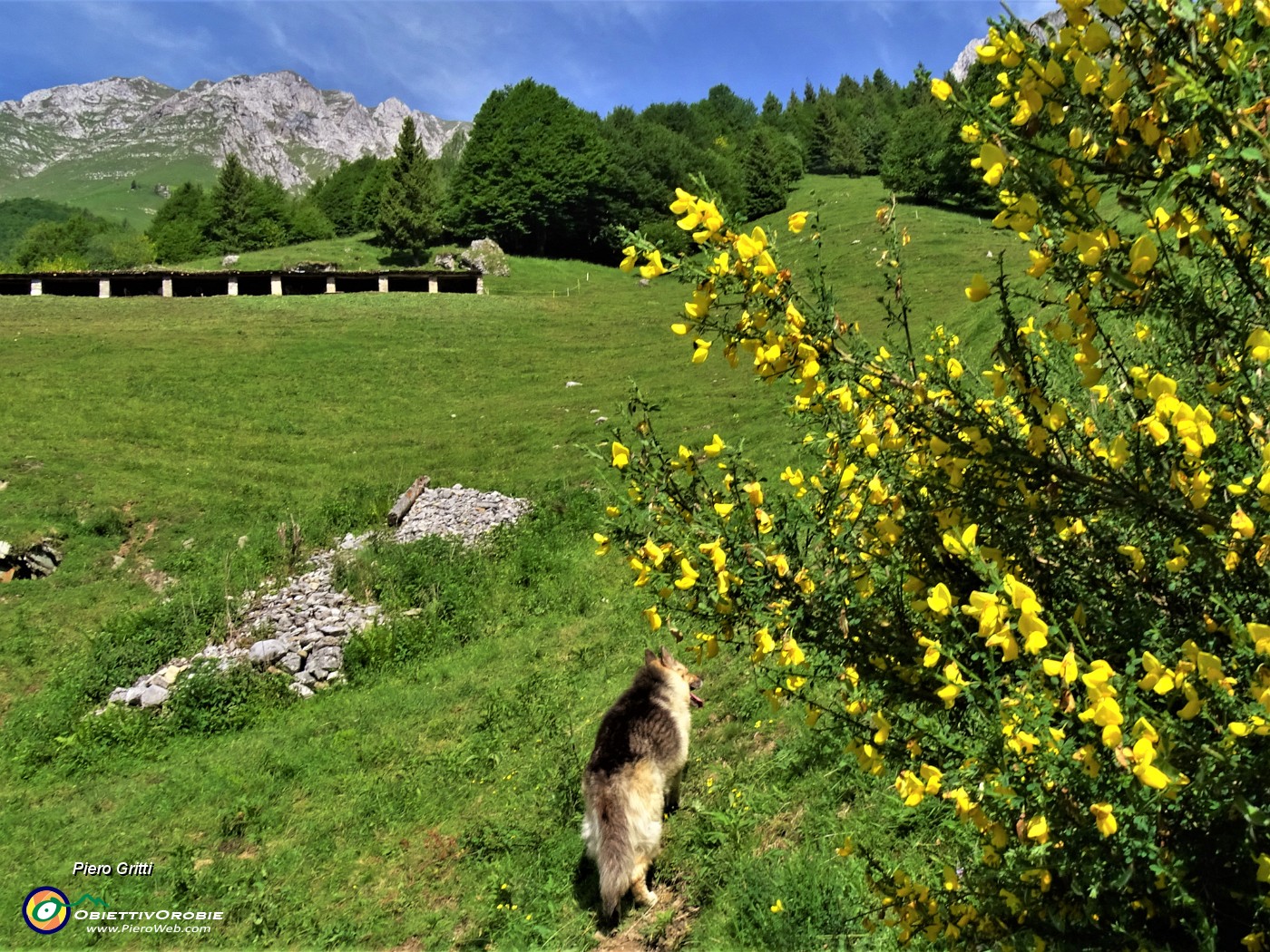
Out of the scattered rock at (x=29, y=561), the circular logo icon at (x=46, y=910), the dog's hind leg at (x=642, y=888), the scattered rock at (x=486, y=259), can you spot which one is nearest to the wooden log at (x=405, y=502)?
the scattered rock at (x=29, y=561)

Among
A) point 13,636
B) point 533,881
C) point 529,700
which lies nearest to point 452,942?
point 533,881

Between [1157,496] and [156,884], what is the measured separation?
8645 millimetres

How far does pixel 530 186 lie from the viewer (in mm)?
58375

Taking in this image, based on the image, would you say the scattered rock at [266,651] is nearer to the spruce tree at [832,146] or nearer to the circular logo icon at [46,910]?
the circular logo icon at [46,910]

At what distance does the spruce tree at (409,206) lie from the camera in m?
56.0

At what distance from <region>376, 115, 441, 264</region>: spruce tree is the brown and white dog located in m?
54.8

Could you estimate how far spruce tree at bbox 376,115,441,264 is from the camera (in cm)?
5600

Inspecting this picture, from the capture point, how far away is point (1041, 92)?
1693 millimetres

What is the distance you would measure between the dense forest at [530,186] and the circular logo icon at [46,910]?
150 feet

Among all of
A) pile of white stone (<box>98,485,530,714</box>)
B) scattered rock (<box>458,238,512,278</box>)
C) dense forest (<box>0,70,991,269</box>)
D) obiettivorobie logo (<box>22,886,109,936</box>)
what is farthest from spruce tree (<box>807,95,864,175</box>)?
obiettivorobie logo (<box>22,886,109,936</box>)

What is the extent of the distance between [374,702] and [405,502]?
689 cm

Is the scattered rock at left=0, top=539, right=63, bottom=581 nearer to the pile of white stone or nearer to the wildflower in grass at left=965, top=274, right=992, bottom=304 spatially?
the pile of white stone

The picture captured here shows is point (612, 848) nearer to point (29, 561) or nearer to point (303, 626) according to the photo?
point (303, 626)

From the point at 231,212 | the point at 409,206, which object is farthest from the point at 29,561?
the point at 231,212
